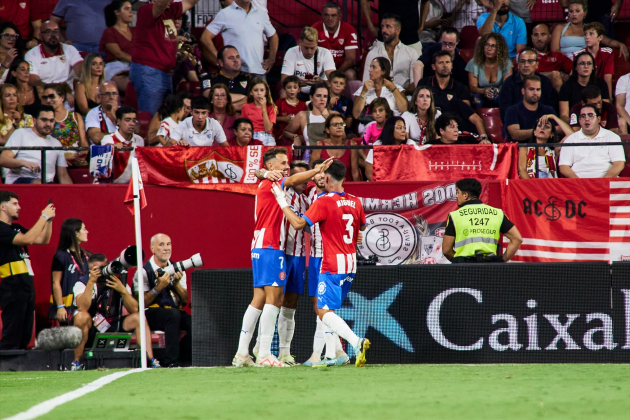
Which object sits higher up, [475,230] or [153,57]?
[153,57]

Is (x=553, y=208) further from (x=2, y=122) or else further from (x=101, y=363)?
(x=2, y=122)

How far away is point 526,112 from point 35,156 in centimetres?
776

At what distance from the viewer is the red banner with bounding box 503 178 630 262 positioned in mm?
11703

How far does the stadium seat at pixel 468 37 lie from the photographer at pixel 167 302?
26.9ft

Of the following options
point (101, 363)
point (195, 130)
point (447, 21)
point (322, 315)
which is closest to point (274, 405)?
point (322, 315)

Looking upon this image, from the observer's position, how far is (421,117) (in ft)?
42.7

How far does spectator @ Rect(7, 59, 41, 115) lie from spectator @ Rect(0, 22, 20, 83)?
0.38m

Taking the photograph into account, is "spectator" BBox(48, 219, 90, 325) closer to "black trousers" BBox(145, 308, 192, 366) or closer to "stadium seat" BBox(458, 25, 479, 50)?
"black trousers" BBox(145, 308, 192, 366)

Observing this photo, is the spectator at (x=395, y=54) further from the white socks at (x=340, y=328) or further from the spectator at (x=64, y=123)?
the white socks at (x=340, y=328)

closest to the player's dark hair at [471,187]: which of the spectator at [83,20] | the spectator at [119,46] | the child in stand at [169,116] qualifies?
the child in stand at [169,116]

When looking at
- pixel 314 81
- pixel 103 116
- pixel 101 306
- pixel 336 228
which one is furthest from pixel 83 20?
pixel 336 228

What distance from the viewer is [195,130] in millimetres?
13117

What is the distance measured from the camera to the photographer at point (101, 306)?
10.7 metres

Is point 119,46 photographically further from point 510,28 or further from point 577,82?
point 577,82
